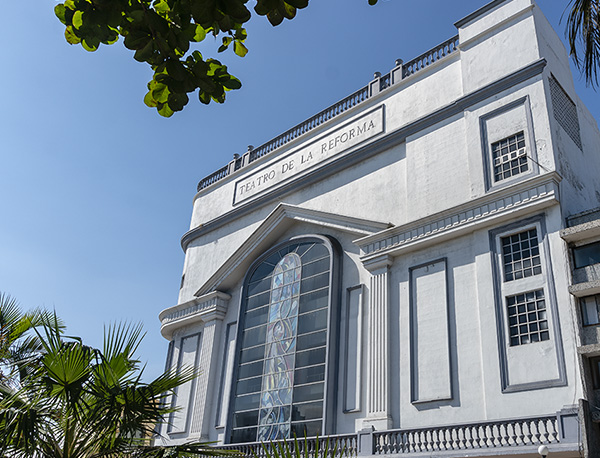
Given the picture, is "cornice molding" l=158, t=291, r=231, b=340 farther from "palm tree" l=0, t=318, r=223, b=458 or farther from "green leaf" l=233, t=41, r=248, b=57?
"green leaf" l=233, t=41, r=248, b=57

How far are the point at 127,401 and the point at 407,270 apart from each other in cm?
1238

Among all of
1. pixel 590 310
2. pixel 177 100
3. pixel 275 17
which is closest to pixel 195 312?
pixel 590 310

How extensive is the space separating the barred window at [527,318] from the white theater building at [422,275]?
36mm

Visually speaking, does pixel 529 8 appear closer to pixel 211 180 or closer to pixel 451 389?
pixel 451 389

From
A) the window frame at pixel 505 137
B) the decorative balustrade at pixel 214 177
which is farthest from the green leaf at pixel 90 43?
the decorative balustrade at pixel 214 177

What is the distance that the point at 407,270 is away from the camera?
64.1 feet

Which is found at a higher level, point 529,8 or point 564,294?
point 529,8

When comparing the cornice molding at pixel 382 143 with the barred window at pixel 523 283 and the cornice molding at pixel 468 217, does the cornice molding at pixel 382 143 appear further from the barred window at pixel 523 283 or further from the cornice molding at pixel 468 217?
the barred window at pixel 523 283

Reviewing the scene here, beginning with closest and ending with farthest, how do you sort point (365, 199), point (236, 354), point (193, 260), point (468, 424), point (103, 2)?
point (103, 2) → point (468, 424) → point (365, 199) → point (236, 354) → point (193, 260)

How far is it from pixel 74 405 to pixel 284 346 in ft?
46.2

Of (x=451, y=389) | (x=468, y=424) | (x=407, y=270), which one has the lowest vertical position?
(x=468, y=424)

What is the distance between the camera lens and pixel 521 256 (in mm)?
16875

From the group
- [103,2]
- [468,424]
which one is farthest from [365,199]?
[103,2]

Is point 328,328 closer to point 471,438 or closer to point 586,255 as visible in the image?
point 471,438
